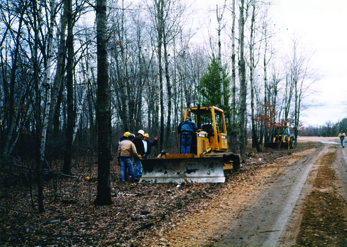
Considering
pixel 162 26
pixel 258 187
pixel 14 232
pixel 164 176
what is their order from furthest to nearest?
pixel 162 26 < pixel 164 176 < pixel 258 187 < pixel 14 232

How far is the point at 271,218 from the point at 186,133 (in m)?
4.88

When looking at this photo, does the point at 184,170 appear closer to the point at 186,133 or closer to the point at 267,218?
the point at 186,133

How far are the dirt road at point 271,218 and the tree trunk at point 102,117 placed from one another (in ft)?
7.34

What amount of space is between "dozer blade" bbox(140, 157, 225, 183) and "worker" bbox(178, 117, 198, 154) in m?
0.67

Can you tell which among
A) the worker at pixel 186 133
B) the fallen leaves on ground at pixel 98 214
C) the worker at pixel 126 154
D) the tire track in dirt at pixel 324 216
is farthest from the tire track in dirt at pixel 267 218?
the worker at pixel 126 154

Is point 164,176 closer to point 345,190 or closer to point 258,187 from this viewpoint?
point 258,187

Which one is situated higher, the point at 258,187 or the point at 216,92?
the point at 216,92

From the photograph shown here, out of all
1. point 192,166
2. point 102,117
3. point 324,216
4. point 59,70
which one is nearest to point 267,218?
point 324,216

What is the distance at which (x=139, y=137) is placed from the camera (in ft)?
38.9

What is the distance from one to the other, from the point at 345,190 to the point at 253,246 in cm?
469

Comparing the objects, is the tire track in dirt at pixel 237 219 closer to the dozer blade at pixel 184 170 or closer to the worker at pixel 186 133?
the dozer blade at pixel 184 170

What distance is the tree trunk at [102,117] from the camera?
252 inches

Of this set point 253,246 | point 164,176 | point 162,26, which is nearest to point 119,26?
point 162,26

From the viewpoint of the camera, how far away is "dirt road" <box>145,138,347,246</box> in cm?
440
